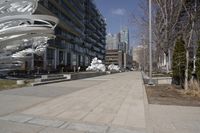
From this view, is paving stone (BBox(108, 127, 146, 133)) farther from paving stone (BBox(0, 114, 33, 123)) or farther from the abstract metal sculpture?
the abstract metal sculpture

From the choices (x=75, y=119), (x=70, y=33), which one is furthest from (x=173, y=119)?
(x=70, y=33)

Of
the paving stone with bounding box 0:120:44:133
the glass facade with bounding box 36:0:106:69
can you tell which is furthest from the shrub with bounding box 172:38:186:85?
the glass facade with bounding box 36:0:106:69

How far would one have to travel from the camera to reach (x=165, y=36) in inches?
991

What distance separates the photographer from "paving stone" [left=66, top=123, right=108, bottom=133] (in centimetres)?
651

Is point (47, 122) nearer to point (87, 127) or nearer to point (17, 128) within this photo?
point (17, 128)

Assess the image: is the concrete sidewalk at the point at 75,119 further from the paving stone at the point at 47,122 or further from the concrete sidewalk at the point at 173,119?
the concrete sidewalk at the point at 173,119

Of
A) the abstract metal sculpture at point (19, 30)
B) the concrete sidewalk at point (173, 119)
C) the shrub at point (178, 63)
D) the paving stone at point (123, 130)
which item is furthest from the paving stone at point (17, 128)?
the abstract metal sculpture at point (19, 30)

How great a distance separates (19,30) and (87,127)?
1950 cm

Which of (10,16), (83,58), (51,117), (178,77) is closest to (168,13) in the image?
(178,77)

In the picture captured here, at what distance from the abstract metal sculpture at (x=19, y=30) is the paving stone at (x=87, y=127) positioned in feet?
63.0

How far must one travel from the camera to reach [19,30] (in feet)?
78.9

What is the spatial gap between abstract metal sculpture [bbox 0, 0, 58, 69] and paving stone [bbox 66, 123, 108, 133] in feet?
63.0

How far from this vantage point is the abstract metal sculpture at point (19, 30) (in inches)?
960

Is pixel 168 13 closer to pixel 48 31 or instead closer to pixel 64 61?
pixel 48 31
